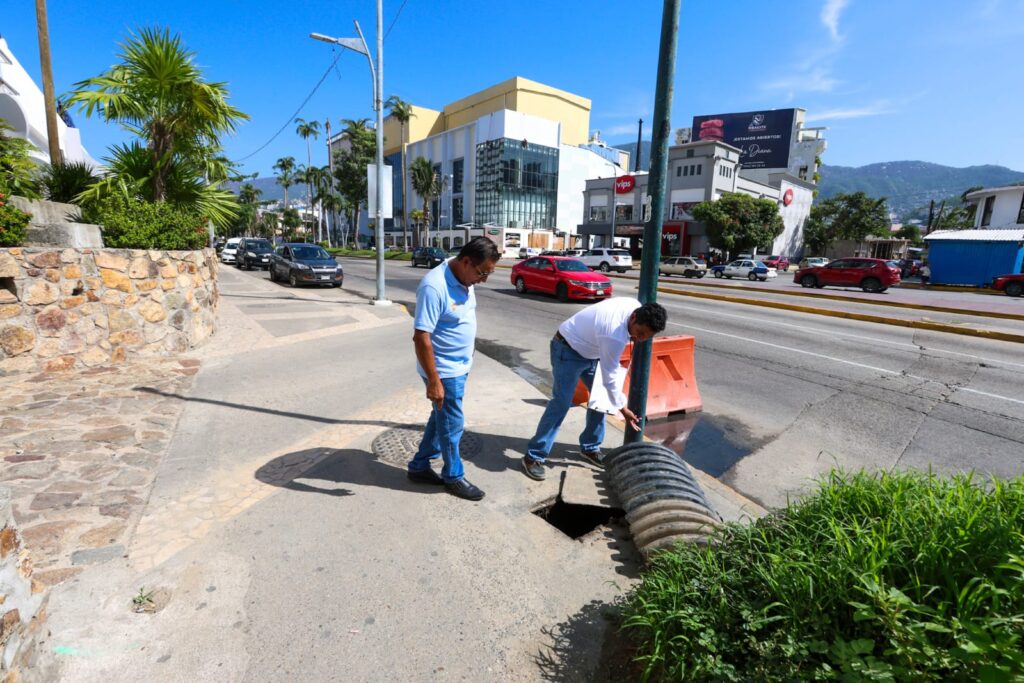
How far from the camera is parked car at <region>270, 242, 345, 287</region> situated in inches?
705

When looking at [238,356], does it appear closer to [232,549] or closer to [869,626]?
[232,549]

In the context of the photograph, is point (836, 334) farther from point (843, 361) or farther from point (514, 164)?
point (514, 164)

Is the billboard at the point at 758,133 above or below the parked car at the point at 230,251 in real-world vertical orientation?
above

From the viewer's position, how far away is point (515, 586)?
2.76m

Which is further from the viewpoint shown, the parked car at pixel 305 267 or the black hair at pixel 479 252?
the parked car at pixel 305 267

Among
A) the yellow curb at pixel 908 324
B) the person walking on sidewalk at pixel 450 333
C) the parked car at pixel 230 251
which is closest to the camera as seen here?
the person walking on sidewalk at pixel 450 333

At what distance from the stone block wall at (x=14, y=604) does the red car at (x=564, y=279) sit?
48.9ft

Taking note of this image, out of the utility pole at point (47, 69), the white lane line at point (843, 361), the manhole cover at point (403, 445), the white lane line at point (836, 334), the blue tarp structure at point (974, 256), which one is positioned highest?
the utility pole at point (47, 69)

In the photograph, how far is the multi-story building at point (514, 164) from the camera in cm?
7150

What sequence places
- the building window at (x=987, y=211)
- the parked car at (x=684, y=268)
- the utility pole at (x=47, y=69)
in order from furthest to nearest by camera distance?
the building window at (x=987, y=211) < the parked car at (x=684, y=268) < the utility pole at (x=47, y=69)

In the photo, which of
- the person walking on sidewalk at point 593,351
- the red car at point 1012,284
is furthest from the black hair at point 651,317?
the red car at point 1012,284

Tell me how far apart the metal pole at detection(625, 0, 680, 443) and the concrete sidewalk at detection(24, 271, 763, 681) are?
0.86 m

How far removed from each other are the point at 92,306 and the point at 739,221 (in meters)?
46.8

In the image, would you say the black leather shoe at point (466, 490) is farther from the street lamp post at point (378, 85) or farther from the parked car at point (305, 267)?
the parked car at point (305, 267)
